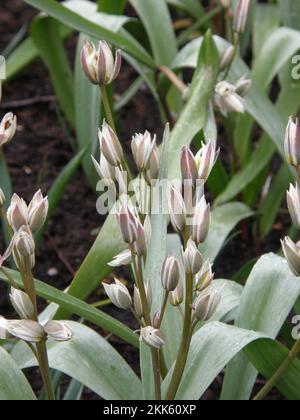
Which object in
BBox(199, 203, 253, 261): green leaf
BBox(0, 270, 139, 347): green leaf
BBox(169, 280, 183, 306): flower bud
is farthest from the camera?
BBox(199, 203, 253, 261): green leaf

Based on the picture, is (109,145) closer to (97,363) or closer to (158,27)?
(97,363)

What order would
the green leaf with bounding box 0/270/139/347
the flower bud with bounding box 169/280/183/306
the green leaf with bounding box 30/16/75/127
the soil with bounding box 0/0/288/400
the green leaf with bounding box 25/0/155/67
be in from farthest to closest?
the green leaf with bounding box 30/16/75/127 → the soil with bounding box 0/0/288/400 → the green leaf with bounding box 25/0/155/67 → the green leaf with bounding box 0/270/139/347 → the flower bud with bounding box 169/280/183/306

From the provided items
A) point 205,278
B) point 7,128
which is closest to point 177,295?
point 205,278

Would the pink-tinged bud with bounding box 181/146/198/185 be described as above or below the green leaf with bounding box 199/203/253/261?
above

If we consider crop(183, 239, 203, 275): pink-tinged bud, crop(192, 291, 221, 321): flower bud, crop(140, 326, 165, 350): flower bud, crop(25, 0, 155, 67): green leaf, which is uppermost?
crop(25, 0, 155, 67): green leaf

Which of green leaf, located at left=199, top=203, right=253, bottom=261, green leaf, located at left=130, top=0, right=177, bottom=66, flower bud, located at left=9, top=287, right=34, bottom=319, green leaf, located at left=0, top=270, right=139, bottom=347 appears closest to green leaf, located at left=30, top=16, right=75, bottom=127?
green leaf, located at left=130, top=0, right=177, bottom=66

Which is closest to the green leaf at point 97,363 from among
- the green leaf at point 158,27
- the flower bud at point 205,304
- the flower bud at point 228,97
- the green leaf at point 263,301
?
the green leaf at point 263,301

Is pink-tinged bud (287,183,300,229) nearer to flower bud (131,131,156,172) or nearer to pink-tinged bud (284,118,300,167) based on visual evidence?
pink-tinged bud (284,118,300,167)

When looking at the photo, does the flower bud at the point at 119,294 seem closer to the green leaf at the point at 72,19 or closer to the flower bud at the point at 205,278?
the flower bud at the point at 205,278
